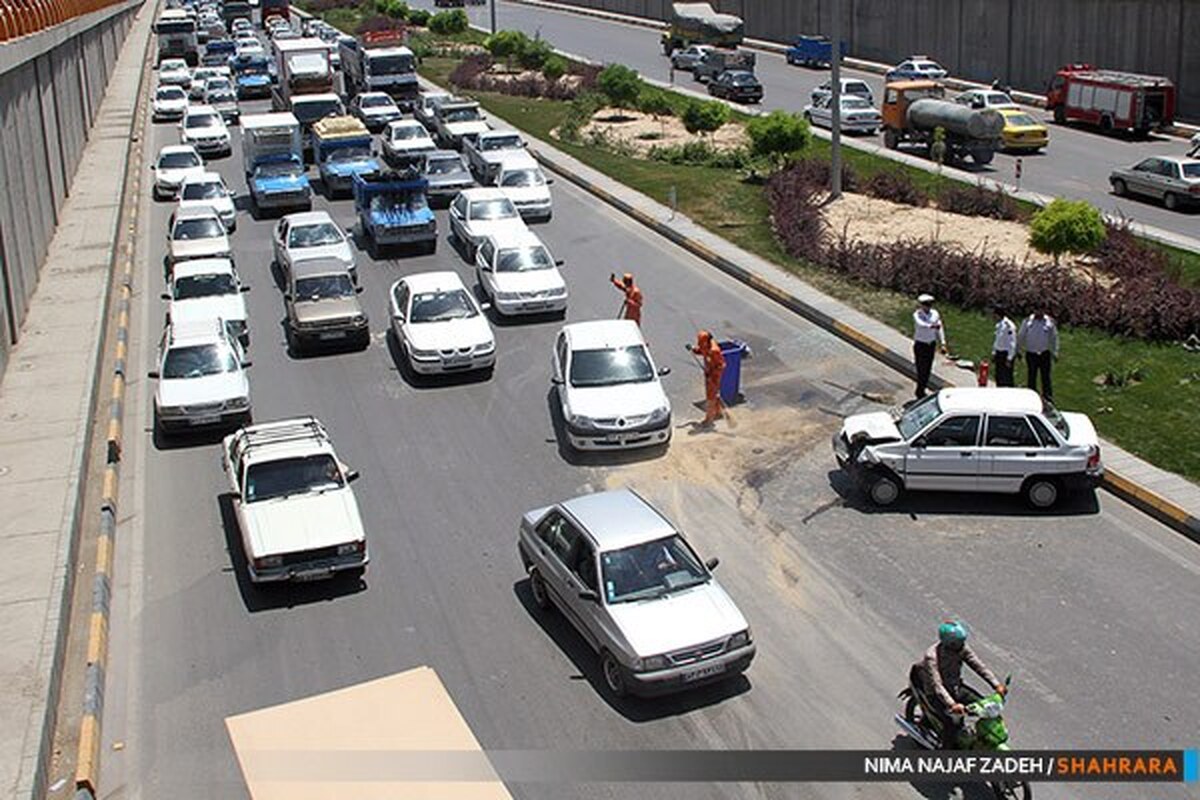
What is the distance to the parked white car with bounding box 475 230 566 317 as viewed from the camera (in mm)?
25969

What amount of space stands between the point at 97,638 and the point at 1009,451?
11.3m

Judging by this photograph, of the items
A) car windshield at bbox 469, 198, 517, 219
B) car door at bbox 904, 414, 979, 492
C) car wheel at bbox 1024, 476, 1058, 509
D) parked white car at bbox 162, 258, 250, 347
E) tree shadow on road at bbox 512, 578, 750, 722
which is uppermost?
car windshield at bbox 469, 198, 517, 219

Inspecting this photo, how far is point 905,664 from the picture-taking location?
1375 centimetres

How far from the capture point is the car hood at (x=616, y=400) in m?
19.4

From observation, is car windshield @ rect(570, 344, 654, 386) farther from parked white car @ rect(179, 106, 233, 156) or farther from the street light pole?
parked white car @ rect(179, 106, 233, 156)

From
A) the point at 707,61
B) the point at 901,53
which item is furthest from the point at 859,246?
the point at 901,53

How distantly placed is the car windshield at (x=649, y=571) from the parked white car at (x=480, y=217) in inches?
683

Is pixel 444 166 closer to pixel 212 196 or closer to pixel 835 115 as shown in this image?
pixel 212 196

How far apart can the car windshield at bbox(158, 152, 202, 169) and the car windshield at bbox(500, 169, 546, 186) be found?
1057 centimetres

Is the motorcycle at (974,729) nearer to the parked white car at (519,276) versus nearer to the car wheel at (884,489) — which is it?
the car wheel at (884,489)

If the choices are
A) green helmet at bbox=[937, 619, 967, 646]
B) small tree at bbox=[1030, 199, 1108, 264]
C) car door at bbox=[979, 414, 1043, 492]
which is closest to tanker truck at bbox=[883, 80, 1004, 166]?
small tree at bbox=[1030, 199, 1108, 264]

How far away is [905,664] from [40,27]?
32.7 metres

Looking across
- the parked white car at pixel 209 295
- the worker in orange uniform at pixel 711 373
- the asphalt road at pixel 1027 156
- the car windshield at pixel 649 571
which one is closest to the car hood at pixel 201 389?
the parked white car at pixel 209 295

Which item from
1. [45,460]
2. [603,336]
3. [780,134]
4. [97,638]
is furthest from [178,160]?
[97,638]
